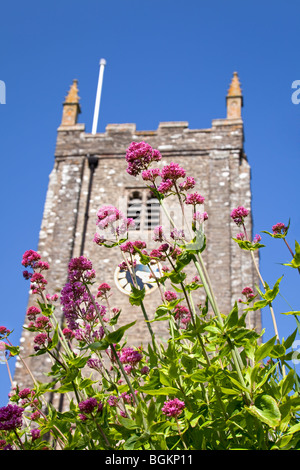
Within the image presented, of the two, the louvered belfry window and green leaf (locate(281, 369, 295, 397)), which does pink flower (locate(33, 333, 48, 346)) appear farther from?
the louvered belfry window

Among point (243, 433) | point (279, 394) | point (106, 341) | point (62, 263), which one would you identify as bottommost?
point (243, 433)

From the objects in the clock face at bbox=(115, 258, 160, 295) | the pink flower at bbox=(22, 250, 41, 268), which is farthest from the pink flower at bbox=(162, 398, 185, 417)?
the clock face at bbox=(115, 258, 160, 295)

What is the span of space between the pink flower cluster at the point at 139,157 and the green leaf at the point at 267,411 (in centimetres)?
163

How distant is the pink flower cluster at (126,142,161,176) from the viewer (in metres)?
3.97

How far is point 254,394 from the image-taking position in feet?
10.4

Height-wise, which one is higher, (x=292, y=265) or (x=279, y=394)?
(x=292, y=265)

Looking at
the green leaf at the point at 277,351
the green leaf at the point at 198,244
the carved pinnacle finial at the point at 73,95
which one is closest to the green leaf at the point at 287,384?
the green leaf at the point at 277,351

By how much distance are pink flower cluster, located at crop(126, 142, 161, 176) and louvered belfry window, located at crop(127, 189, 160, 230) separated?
1574 cm
